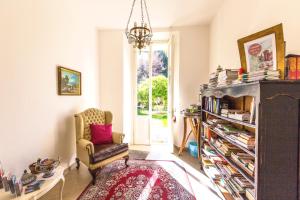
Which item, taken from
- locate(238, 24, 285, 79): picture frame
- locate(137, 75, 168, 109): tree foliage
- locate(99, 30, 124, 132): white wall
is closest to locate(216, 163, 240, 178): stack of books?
locate(238, 24, 285, 79): picture frame

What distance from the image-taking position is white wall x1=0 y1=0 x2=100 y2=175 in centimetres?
186

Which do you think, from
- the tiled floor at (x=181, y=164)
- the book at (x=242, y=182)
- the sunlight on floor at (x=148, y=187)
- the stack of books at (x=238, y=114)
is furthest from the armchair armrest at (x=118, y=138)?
the book at (x=242, y=182)

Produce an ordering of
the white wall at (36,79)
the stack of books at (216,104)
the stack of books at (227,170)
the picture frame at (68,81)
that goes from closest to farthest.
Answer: the white wall at (36,79) < the stack of books at (227,170) < the stack of books at (216,104) < the picture frame at (68,81)

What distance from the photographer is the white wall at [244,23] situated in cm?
146

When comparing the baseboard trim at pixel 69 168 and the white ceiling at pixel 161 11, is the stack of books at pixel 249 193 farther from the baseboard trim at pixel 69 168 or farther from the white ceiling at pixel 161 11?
the white ceiling at pixel 161 11

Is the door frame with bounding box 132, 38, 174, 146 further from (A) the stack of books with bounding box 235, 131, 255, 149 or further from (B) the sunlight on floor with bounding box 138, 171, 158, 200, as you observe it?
(A) the stack of books with bounding box 235, 131, 255, 149

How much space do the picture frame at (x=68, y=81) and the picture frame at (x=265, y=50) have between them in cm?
271

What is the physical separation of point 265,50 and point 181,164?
2404mm

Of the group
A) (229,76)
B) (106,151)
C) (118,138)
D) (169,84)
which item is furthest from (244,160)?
(169,84)

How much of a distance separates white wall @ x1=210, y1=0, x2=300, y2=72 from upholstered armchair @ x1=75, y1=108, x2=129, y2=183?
2.35m

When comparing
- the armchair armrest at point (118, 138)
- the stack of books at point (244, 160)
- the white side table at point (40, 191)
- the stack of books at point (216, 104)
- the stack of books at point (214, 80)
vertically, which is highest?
the stack of books at point (214, 80)

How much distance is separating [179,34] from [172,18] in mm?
488

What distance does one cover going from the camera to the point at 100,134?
2975 mm

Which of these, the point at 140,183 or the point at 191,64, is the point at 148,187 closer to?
the point at 140,183
